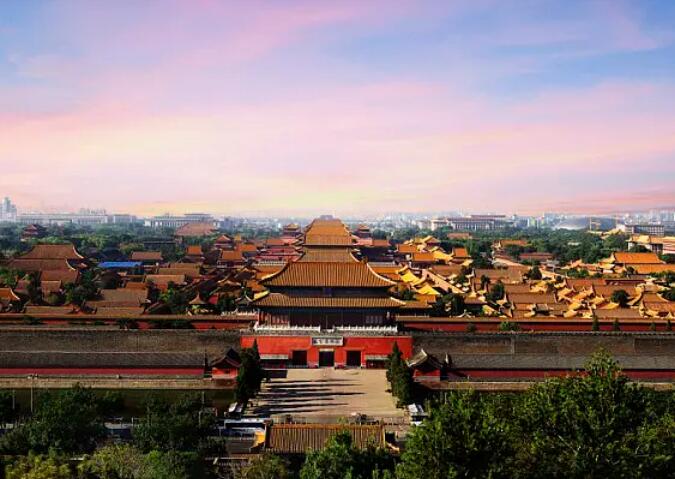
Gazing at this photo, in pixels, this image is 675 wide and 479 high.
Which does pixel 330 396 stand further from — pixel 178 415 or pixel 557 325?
pixel 557 325

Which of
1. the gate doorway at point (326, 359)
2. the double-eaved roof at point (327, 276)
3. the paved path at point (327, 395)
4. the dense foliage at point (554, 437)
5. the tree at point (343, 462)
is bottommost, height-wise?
the paved path at point (327, 395)

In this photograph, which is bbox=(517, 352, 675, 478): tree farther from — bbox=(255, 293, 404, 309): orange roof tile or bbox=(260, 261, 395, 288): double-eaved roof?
bbox=(260, 261, 395, 288): double-eaved roof

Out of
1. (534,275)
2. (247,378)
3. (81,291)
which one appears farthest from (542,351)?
(534,275)

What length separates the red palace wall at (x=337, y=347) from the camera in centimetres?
2784

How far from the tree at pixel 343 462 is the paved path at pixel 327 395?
7.40 m

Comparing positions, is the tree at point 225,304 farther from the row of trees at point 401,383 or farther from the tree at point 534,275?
the tree at point 534,275

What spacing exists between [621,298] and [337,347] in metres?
21.4

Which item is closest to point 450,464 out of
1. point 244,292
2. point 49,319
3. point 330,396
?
point 330,396

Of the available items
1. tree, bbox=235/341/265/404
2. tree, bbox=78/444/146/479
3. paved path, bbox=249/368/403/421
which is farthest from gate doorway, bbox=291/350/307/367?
tree, bbox=78/444/146/479

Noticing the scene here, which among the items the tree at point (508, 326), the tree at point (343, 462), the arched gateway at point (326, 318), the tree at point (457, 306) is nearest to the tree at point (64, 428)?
the tree at point (343, 462)

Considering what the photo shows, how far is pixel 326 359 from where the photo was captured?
28094mm

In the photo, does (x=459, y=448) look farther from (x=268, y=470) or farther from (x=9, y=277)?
(x=9, y=277)

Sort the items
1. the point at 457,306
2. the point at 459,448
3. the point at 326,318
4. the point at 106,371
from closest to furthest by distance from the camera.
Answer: the point at 459,448 → the point at 106,371 → the point at 326,318 → the point at 457,306

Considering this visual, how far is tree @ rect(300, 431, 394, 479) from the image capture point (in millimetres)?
12312
